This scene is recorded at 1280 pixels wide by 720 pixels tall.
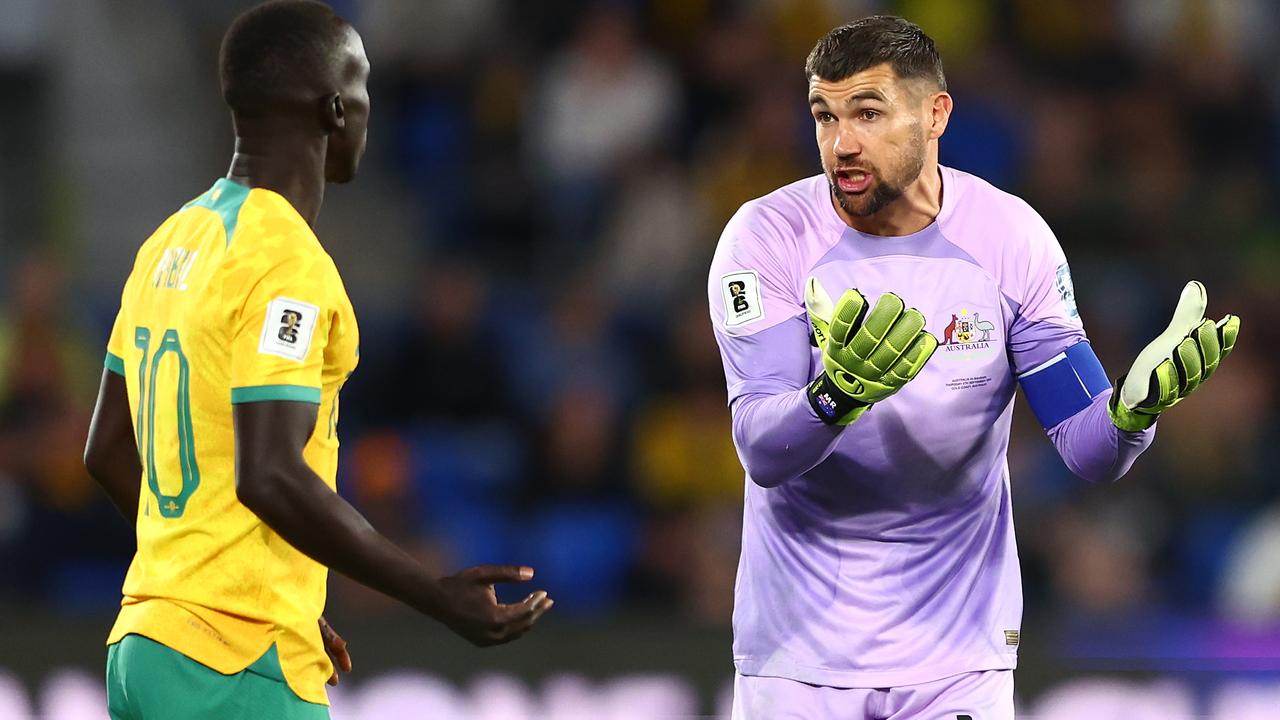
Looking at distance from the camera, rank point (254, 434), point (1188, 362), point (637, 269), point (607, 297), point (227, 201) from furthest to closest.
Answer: point (637, 269) < point (607, 297) < point (1188, 362) < point (227, 201) < point (254, 434)

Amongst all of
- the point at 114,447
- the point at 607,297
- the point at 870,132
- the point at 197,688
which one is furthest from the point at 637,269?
the point at 197,688

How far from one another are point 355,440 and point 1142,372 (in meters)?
5.33

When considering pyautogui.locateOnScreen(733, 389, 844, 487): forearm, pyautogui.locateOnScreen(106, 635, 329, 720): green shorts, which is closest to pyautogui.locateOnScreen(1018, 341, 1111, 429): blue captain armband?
pyautogui.locateOnScreen(733, 389, 844, 487): forearm

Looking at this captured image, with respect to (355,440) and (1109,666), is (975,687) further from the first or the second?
(355,440)

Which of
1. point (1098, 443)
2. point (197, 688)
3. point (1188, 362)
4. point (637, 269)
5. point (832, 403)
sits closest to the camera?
point (197, 688)

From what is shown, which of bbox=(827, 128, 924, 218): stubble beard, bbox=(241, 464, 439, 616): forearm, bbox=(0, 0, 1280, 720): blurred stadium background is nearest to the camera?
bbox=(241, 464, 439, 616): forearm

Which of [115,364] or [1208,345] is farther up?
[1208,345]

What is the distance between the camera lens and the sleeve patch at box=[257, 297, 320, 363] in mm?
3141

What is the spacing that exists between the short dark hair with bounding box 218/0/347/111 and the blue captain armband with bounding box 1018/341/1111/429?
1.75 metres

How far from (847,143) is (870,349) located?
72 centimetres

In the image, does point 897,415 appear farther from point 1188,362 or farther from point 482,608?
point 482,608

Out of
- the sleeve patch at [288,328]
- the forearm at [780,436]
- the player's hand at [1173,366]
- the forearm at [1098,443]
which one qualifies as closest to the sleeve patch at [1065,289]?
the forearm at [1098,443]

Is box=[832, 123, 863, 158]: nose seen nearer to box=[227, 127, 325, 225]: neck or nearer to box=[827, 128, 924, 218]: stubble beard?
box=[827, 128, 924, 218]: stubble beard

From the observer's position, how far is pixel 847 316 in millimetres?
3447
